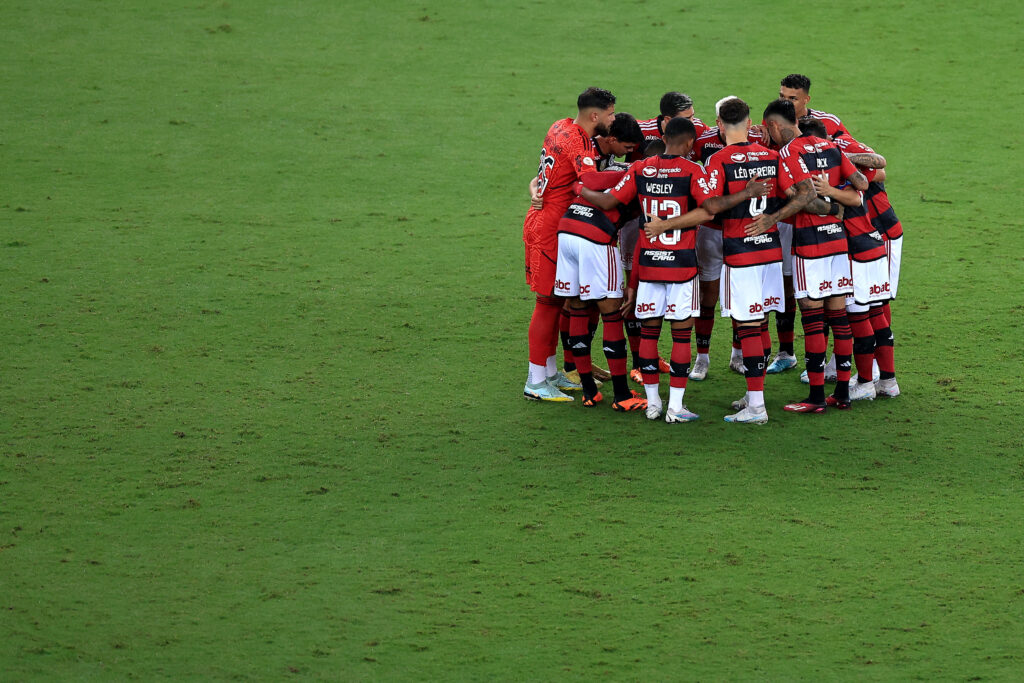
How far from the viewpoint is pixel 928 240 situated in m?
9.46

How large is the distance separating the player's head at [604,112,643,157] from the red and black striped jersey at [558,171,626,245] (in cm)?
17

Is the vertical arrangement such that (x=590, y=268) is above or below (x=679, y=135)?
below

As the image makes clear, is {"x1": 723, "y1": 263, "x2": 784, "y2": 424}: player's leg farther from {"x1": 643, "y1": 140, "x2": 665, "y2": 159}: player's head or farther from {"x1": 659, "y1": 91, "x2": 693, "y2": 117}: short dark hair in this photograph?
{"x1": 659, "y1": 91, "x2": 693, "y2": 117}: short dark hair

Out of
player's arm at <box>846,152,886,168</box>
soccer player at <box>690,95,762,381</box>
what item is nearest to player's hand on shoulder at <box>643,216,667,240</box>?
soccer player at <box>690,95,762,381</box>

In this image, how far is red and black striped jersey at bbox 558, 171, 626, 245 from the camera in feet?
20.9

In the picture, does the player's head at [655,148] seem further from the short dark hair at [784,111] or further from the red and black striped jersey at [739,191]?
the short dark hair at [784,111]

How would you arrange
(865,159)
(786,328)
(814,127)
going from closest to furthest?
(814,127)
(865,159)
(786,328)

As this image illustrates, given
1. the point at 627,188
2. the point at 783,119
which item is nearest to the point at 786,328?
the point at 783,119

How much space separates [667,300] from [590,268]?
49 centimetres

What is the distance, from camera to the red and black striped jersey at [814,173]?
617 centimetres

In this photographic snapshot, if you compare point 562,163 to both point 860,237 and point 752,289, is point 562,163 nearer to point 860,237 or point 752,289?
point 752,289

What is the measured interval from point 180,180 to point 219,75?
109 inches

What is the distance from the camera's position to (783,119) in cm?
635

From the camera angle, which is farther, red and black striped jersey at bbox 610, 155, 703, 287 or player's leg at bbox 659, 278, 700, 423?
Result: player's leg at bbox 659, 278, 700, 423
